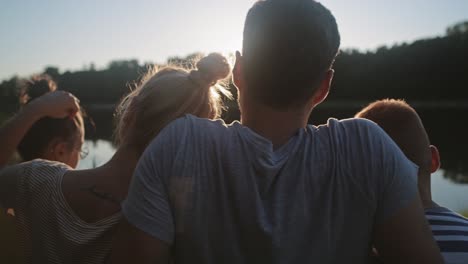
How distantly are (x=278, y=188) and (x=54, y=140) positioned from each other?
1.51m

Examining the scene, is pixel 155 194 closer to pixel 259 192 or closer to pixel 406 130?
pixel 259 192

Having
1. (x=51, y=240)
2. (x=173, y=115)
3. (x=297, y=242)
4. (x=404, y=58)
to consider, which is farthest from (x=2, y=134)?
(x=404, y=58)

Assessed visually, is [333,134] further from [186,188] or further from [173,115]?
[173,115]

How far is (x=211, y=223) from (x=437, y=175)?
1227cm

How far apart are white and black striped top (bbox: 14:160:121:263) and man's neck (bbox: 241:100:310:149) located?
707 millimetres

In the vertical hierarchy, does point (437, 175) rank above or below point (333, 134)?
below

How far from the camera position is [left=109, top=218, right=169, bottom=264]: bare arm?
3.28 ft

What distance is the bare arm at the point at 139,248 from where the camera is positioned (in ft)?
3.28

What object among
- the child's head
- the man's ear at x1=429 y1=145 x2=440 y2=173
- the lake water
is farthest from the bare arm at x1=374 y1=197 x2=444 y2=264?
the lake water

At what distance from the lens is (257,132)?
1076mm

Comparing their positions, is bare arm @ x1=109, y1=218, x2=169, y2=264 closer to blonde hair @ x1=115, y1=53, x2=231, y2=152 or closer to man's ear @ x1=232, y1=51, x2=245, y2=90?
man's ear @ x1=232, y1=51, x2=245, y2=90

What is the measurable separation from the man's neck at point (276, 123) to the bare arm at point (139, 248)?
1.14 feet

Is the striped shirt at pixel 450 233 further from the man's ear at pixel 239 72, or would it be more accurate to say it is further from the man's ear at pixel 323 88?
the man's ear at pixel 239 72

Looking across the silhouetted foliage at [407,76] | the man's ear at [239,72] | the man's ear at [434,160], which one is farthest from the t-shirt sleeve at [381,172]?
the silhouetted foliage at [407,76]
